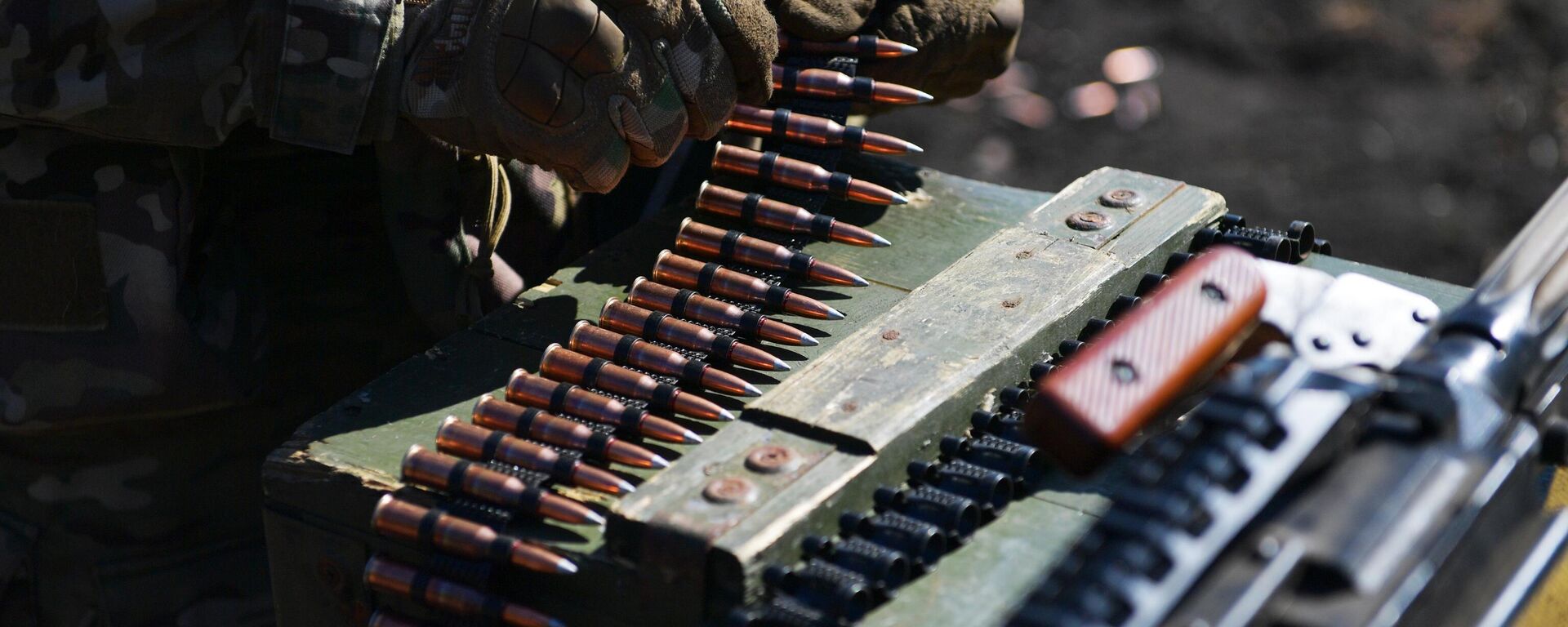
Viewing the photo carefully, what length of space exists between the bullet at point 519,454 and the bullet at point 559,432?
0.10 feet

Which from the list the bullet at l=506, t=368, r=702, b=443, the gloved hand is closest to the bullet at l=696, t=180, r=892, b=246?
the gloved hand

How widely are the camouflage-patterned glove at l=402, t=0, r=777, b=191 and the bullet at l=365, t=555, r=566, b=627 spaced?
32.0 inches

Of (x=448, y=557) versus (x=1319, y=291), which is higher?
(x=1319, y=291)

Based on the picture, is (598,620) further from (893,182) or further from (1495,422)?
(893,182)

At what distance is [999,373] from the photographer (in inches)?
97.0

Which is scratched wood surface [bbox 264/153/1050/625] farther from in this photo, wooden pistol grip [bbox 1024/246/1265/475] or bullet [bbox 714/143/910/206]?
wooden pistol grip [bbox 1024/246/1265/475]

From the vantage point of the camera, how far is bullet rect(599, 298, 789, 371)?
270cm

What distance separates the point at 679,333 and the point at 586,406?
295 mm

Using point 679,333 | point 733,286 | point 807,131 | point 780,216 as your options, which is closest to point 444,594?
point 679,333

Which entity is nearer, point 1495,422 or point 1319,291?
point 1495,422

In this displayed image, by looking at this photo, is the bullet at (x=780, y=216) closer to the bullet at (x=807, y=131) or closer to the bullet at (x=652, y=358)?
the bullet at (x=807, y=131)

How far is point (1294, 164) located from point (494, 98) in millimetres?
5899

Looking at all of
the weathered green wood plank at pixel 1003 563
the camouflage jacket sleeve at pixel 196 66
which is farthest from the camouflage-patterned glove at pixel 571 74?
the weathered green wood plank at pixel 1003 563

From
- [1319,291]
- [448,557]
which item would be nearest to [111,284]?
[448,557]
